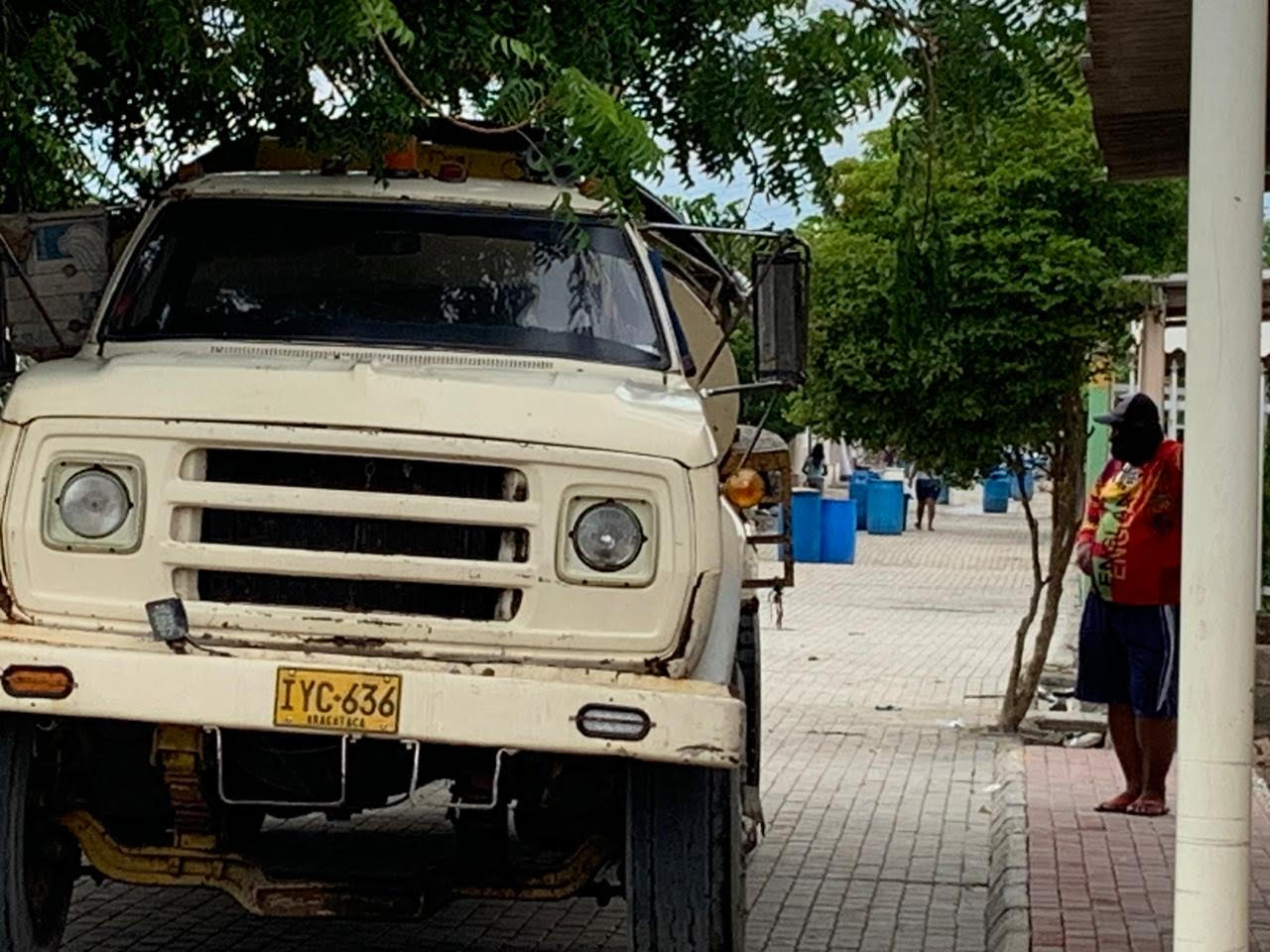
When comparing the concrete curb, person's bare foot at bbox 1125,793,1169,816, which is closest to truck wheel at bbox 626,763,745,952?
the concrete curb

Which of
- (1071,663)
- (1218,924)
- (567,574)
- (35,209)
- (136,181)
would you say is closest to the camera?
(1218,924)

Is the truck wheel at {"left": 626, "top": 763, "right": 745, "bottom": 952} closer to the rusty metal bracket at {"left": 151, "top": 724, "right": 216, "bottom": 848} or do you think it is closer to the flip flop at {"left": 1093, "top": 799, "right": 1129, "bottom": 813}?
the rusty metal bracket at {"left": 151, "top": 724, "right": 216, "bottom": 848}

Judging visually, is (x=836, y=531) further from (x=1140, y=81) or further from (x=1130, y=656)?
(x=1140, y=81)

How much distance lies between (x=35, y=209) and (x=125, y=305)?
0.99 meters

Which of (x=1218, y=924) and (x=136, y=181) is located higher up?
(x=136, y=181)

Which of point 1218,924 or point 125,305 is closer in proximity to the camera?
point 1218,924

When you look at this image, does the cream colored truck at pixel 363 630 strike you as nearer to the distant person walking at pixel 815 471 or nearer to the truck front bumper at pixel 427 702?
the truck front bumper at pixel 427 702

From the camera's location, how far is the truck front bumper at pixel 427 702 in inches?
239

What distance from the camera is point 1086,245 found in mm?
14297

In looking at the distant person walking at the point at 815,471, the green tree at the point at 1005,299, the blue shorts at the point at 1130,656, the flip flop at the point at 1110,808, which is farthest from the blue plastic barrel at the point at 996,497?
the blue shorts at the point at 1130,656

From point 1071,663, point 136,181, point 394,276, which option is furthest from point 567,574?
point 1071,663

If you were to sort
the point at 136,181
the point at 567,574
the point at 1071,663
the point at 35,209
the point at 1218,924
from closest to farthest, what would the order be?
1. the point at 1218,924
2. the point at 567,574
3. the point at 35,209
4. the point at 136,181
5. the point at 1071,663

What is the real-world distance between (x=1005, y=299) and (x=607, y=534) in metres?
8.46

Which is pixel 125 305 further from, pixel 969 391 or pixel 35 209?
pixel 969 391
